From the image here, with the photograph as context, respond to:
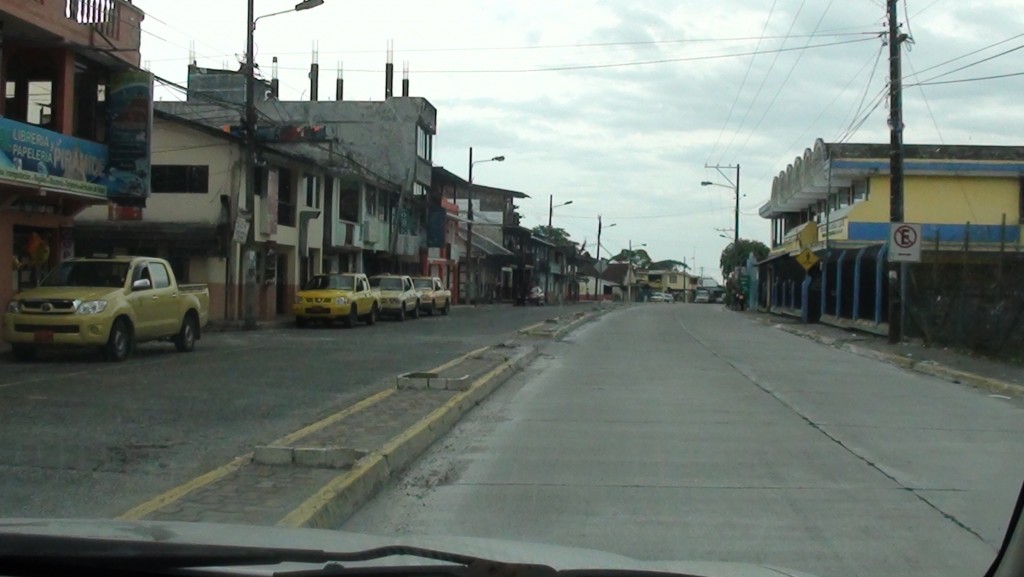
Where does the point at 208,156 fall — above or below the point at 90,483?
above

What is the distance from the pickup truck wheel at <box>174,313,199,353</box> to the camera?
805 inches

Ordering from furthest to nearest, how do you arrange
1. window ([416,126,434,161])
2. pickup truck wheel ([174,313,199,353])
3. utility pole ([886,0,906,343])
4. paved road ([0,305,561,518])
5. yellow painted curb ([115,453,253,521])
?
1. window ([416,126,434,161])
2. utility pole ([886,0,906,343])
3. pickup truck wheel ([174,313,199,353])
4. paved road ([0,305,561,518])
5. yellow painted curb ([115,453,253,521])

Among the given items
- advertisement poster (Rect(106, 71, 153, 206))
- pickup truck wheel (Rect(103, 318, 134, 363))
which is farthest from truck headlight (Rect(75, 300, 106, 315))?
advertisement poster (Rect(106, 71, 153, 206))

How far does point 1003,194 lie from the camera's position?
4331cm

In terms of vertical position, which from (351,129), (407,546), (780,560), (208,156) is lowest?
(780,560)

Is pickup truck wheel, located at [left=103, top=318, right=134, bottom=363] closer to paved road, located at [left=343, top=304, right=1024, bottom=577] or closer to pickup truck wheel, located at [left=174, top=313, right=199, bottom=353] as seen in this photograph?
pickup truck wheel, located at [left=174, top=313, right=199, bottom=353]

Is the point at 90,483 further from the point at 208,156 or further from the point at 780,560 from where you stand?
the point at 208,156

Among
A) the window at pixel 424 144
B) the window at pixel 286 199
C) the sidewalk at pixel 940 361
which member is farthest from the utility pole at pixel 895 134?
the window at pixel 424 144

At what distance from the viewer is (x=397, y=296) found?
3866 centimetres

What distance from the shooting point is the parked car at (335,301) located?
32062 millimetres

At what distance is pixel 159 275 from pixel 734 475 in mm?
13888

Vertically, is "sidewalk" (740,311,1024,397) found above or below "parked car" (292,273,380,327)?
below

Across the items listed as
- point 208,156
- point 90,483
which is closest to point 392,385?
point 90,483

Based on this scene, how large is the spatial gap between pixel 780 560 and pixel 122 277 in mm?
15069
